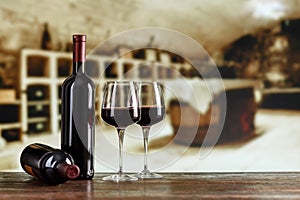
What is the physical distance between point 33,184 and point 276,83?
143cm

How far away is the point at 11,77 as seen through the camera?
2.43 metres

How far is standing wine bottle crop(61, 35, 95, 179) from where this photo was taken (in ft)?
4.78

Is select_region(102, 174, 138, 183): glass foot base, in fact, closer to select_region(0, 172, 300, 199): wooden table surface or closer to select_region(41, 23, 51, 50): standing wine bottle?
select_region(0, 172, 300, 199): wooden table surface

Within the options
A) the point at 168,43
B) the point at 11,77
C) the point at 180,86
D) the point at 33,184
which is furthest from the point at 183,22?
the point at 33,184

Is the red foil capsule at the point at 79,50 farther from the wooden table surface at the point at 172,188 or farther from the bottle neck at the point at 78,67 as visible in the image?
the wooden table surface at the point at 172,188

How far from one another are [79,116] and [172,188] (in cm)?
35

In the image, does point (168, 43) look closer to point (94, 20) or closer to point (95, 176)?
point (94, 20)

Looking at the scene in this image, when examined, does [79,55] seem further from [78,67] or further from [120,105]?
[120,105]

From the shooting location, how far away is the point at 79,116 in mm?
1478

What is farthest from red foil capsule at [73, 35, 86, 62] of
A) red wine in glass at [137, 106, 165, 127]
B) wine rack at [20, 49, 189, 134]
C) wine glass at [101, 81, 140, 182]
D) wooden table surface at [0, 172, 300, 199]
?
wine rack at [20, 49, 189, 134]

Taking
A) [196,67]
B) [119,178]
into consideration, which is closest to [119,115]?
[119,178]

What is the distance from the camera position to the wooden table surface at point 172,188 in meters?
1.22

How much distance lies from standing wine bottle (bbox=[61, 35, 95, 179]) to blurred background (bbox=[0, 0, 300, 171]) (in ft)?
3.27

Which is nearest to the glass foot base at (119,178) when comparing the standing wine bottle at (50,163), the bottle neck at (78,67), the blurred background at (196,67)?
the standing wine bottle at (50,163)
